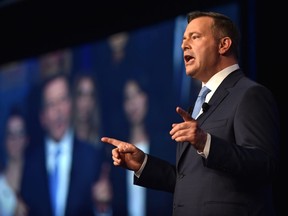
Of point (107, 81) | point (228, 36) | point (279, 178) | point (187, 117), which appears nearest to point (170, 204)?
point (279, 178)

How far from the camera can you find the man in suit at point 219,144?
5.84 ft

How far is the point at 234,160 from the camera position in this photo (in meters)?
1.77

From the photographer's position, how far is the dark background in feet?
10.7

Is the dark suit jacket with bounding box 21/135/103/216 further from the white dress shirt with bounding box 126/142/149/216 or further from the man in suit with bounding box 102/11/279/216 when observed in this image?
the man in suit with bounding box 102/11/279/216

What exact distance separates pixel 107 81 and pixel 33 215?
1.13 metres

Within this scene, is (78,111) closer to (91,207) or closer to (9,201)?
(91,207)

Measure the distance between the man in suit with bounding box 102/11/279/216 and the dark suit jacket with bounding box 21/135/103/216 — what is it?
179 cm

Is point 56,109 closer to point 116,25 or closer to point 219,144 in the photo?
point 116,25

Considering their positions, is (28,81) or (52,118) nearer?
(52,118)

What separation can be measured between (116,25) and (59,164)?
1.06m

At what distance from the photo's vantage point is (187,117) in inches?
69.6

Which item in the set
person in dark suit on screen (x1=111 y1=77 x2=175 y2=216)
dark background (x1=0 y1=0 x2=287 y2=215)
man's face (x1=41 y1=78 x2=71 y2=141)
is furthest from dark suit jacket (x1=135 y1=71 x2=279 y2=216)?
man's face (x1=41 y1=78 x2=71 y2=141)

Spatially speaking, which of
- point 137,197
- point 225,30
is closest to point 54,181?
point 137,197

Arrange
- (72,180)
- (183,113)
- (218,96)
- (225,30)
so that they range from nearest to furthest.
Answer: (183,113), (218,96), (225,30), (72,180)
